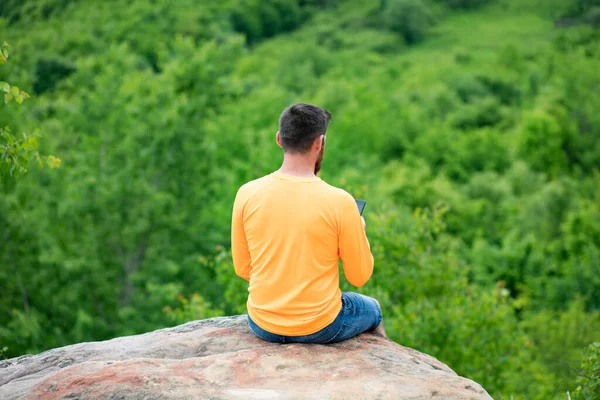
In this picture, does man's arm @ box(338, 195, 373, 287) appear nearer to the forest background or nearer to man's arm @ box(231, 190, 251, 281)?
man's arm @ box(231, 190, 251, 281)

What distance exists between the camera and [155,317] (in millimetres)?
20062

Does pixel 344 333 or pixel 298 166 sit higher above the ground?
pixel 298 166

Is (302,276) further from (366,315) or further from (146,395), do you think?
(146,395)

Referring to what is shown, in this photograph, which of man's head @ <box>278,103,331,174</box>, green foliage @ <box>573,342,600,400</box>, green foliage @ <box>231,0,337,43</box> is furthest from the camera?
green foliage @ <box>231,0,337,43</box>

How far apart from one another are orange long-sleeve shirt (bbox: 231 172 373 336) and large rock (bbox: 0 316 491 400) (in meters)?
0.27

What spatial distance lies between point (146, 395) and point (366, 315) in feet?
6.24

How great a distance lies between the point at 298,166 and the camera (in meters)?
4.91

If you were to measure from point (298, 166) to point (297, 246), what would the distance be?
22.3 inches

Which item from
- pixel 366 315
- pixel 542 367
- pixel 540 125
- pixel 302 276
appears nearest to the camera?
pixel 302 276

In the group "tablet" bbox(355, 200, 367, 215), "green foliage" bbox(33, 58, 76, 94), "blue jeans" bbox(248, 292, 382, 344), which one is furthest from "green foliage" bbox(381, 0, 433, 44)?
"tablet" bbox(355, 200, 367, 215)

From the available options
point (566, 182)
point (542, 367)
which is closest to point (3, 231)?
point (542, 367)

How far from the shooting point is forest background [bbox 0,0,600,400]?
15.0 m

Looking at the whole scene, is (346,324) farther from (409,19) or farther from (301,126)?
(409,19)

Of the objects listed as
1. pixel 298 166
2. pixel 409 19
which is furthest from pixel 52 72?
pixel 409 19
